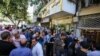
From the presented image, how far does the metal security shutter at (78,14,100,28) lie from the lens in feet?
56.2

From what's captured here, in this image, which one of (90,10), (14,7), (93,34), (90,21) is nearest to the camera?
(93,34)

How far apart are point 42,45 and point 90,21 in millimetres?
3577

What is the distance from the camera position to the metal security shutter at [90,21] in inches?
675

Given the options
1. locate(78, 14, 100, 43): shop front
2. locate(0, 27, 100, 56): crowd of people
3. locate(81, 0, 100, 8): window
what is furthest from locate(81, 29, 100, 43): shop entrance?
locate(81, 0, 100, 8): window

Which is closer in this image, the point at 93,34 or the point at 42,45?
the point at 42,45

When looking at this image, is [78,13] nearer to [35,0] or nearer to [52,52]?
[52,52]

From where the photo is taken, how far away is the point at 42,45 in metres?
16.2

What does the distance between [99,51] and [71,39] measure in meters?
7.55

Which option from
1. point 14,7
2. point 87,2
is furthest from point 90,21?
point 14,7

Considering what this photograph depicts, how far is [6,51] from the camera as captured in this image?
9.16 metres

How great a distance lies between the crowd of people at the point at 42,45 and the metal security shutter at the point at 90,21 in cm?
95

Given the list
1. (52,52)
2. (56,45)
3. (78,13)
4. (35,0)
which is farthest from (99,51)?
(35,0)

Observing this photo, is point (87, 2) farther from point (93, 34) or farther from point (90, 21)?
point (93, 34)

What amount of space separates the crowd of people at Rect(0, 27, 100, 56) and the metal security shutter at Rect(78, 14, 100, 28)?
3.12 feet
